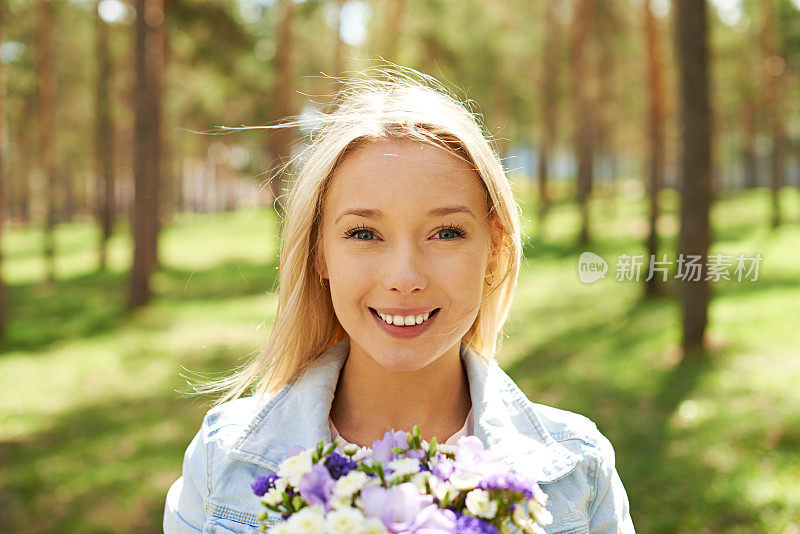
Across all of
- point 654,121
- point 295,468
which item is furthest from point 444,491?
point 654,121

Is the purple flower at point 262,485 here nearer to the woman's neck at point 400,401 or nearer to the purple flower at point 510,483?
the purple flower at point 510,483

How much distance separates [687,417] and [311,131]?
576 cm

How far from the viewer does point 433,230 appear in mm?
1796

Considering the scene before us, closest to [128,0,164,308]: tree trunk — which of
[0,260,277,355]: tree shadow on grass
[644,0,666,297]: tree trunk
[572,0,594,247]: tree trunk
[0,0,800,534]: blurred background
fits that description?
[0,0,800,534]: blurred background

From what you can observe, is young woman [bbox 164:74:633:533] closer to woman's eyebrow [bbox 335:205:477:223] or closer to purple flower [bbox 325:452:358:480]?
woman's eyebrow [bbox 335:205:477:223]

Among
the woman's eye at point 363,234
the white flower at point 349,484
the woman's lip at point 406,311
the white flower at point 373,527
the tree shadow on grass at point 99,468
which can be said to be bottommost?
the tree shadow on grass at point 99,468

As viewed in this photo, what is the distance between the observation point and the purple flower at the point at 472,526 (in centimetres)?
120

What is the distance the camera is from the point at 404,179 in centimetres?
180

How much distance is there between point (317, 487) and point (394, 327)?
0.58 meters

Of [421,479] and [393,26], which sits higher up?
[393,26]

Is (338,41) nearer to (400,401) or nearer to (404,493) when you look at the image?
(400,401)

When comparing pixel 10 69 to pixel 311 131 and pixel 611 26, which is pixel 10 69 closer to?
pixel 611 26

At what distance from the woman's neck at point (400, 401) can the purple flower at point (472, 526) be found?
76 cm

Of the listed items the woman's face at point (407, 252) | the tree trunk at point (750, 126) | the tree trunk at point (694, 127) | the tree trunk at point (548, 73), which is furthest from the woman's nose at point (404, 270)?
the tree trunk at point (750, 126)
